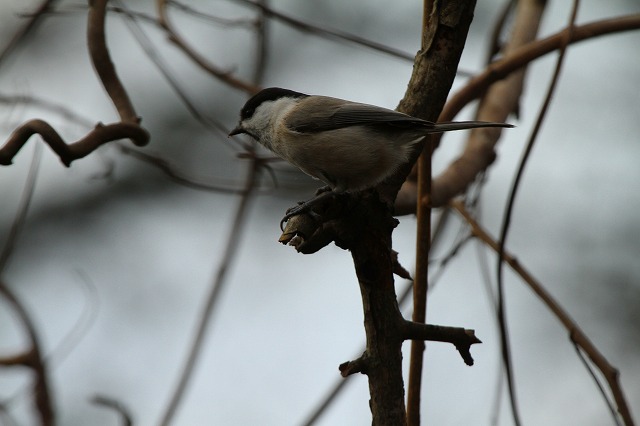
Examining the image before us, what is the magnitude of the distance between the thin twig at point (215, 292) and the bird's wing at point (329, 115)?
21cm

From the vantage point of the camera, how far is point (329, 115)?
2.52 metres

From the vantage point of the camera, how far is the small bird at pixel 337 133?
2.17 metres

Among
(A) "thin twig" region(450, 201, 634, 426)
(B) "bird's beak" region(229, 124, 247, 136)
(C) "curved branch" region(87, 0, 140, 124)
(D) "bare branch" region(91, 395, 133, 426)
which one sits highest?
(B) "bird's beak" region(229, 124, 247, 136)

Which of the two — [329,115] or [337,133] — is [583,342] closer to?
[337,133]

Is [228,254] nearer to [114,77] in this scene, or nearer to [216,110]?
[114,77]

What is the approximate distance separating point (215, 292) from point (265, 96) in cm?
81

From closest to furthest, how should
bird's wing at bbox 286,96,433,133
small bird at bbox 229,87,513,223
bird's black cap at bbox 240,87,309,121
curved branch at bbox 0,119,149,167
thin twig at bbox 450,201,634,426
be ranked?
1. curved branch at bbox 0,119,149,167
2. thin twig at bbox 450,201,634,426
3. small bird at bbox 229,87,513,223
4. bird's wing at bbox 286,96,433,133
5. bird's black cap at bbox 240,87,309,121

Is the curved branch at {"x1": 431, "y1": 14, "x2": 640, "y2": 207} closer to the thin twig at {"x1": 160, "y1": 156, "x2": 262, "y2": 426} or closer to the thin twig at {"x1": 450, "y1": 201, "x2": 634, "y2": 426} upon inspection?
the thin twig at {"x1": 450, "y1": 201, "x2": 634, "y2": 426}

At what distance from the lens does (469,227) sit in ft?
8.71

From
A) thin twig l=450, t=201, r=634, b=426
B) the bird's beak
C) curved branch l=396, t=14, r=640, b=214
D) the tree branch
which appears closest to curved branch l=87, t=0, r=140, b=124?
the tree branch

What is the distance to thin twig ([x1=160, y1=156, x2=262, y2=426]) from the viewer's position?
9.02 ft

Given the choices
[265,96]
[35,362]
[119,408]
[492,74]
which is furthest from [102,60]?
[492,74]

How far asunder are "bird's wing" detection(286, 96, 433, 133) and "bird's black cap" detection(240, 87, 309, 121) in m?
0.13

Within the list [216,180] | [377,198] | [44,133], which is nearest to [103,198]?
[216,180]
